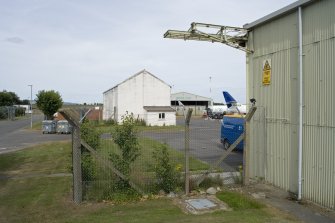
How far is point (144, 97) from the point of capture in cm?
4828

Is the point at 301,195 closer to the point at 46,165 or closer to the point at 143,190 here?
the point at 143,190

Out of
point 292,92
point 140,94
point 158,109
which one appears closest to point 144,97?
point 140,94

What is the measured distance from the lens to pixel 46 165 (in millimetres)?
15359

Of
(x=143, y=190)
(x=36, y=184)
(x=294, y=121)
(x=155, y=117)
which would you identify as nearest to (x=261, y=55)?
(x=294, y=121)

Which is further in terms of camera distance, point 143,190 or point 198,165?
point 198,165

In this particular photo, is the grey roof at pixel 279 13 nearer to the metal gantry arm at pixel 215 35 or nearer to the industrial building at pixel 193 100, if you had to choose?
the metal gantry arm at pixel 215 35

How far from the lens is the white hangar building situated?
4691 cm

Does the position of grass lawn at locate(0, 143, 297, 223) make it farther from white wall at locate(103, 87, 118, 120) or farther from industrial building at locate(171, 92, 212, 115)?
industrial building at locate(171, 92, 212, 115)

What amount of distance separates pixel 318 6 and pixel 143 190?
6.43m

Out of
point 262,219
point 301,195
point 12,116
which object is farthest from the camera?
point 12,116

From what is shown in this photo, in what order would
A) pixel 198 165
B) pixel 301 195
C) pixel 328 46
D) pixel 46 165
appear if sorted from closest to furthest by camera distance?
pixel 328 46 < pixel 301 195 < pixel 198 165 < pixel 46 165

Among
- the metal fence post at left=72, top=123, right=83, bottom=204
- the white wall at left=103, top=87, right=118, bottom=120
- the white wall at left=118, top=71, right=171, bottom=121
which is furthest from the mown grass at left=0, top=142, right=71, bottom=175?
the white wall at left=118, top=71, right=171, bottom=121

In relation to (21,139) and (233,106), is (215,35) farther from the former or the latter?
(21,139)

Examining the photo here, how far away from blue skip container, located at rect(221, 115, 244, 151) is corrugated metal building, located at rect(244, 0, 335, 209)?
6.07 m
